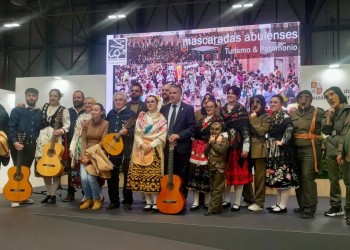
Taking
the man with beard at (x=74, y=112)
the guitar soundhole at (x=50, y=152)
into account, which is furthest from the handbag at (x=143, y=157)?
the man with beard at (x=74, y=112)

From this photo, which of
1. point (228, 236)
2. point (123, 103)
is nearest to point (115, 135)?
point (123, 103)

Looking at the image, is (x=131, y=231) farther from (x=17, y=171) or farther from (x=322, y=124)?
(x=322, y=124)

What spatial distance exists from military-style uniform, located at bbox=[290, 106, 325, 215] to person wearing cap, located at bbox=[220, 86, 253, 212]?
1.73 feet

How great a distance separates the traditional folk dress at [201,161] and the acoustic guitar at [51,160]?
1509 mm

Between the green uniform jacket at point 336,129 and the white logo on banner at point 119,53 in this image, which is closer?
the green uniform jacket at point 336,129

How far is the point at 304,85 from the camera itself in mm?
9273

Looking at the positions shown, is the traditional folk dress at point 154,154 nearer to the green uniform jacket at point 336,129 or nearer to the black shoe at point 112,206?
the black shoe at point 112,206

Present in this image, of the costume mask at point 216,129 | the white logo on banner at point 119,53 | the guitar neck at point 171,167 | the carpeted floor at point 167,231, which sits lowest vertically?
the carpeted floor at point 167,231

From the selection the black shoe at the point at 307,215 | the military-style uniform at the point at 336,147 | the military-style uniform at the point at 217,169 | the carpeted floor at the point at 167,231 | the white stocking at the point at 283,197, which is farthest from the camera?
the white stocking at the point at 283,197

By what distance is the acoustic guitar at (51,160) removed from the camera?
4.38 meters

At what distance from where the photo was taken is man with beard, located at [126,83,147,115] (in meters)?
4.48

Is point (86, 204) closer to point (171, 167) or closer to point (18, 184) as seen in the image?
point (18, 184)

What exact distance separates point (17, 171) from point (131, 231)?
1708mm

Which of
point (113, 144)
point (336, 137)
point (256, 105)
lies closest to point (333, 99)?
point (336, 137)
